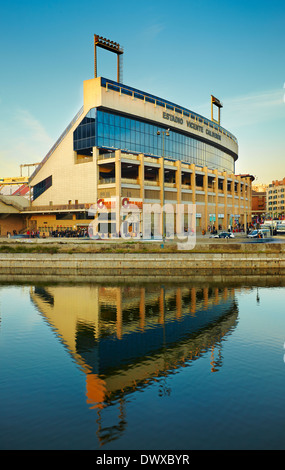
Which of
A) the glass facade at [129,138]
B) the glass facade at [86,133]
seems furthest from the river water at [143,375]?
the glass facade at [129,138]

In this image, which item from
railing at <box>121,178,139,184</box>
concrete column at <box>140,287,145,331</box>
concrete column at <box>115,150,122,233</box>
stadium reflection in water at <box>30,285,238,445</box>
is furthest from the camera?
railing at <box>121,178,139,184</box>

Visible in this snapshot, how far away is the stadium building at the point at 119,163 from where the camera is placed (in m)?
71.4

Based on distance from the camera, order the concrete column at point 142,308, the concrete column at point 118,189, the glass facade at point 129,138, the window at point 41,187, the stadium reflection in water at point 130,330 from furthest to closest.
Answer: the window at point 41,187 < the glass facade at point 129,138 < the concrete column at point 118,189 < the concrete column at point 142,308 < the stadium reflection in water at point 130,330

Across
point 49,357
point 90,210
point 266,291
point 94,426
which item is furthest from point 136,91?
point 94,426

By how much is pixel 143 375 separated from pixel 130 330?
755cm

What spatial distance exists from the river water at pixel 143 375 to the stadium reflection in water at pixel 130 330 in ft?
0.21

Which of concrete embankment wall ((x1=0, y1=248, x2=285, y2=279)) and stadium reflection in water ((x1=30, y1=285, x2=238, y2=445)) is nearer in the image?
stadium reflection in water ((x1=30, y1=285, x2=238, y2=445))

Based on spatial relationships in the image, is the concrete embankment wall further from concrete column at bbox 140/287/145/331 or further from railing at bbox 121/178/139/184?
railing at bbox 121/178/139/184

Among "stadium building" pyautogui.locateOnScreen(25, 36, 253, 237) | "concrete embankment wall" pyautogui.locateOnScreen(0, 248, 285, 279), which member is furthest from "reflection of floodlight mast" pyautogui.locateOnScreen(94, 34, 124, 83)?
"concrete embankment wall" pyautogui.locateOnScreen(0, 248, 285, 279)

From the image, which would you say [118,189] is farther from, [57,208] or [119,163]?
[57,208]

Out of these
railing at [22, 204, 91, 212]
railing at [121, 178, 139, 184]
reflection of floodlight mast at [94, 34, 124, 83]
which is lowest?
railing at [22, 204, 91, 212]

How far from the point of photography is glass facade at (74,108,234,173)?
72.0 m

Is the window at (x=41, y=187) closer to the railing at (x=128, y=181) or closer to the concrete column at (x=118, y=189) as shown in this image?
the railing at (x=128, y=181)

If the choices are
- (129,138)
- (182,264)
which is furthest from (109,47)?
(182,264)
